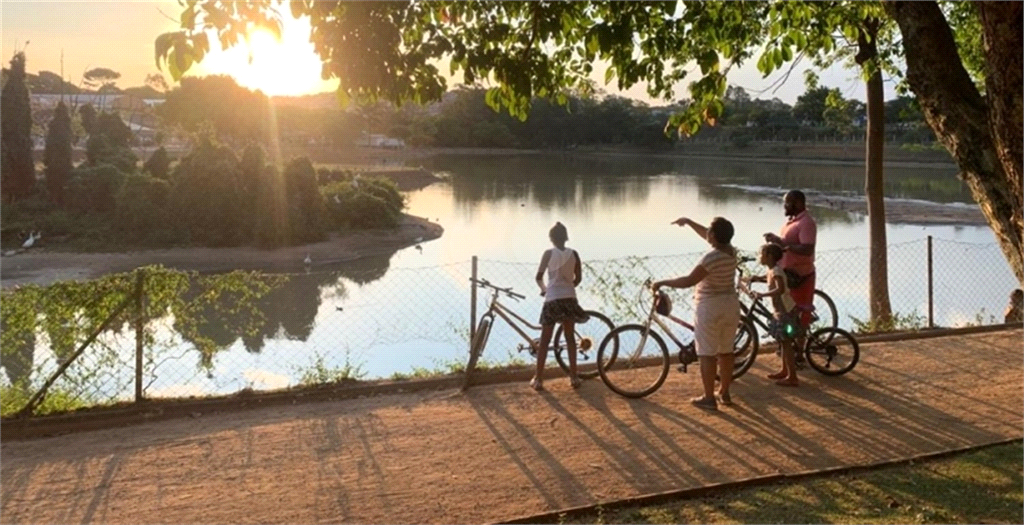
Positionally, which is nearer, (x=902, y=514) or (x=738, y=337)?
(x=902, y=514)

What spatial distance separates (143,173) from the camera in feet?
116

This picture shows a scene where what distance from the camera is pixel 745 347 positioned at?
22.8 feet

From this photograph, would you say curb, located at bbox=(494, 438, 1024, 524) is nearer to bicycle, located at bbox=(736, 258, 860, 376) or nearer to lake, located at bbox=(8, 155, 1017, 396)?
bicycle, located at bbox=(736, 258, 860, 376)

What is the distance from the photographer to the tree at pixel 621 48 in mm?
3715

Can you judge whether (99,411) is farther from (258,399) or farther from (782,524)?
(782,524)

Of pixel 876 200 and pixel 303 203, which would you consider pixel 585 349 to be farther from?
pixel 303 203

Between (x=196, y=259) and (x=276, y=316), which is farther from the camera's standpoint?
(x=196, y=259)

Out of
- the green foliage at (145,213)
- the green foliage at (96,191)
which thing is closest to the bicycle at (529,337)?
the green foliage at (145,213)

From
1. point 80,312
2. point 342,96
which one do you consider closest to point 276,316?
point 80,312

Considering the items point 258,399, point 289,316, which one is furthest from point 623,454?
point 289,316

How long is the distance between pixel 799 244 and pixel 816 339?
3.19 ft

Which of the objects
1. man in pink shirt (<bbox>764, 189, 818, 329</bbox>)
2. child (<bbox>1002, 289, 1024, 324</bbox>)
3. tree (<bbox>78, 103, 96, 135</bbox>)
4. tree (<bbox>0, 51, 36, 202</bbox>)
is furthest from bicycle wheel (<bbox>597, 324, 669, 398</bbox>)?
tree (<bbox>78, 103, 96, 135</bbox>)

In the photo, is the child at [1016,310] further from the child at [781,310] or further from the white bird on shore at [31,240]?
the white bird on shore at [31,240]

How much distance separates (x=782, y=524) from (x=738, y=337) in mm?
3004
